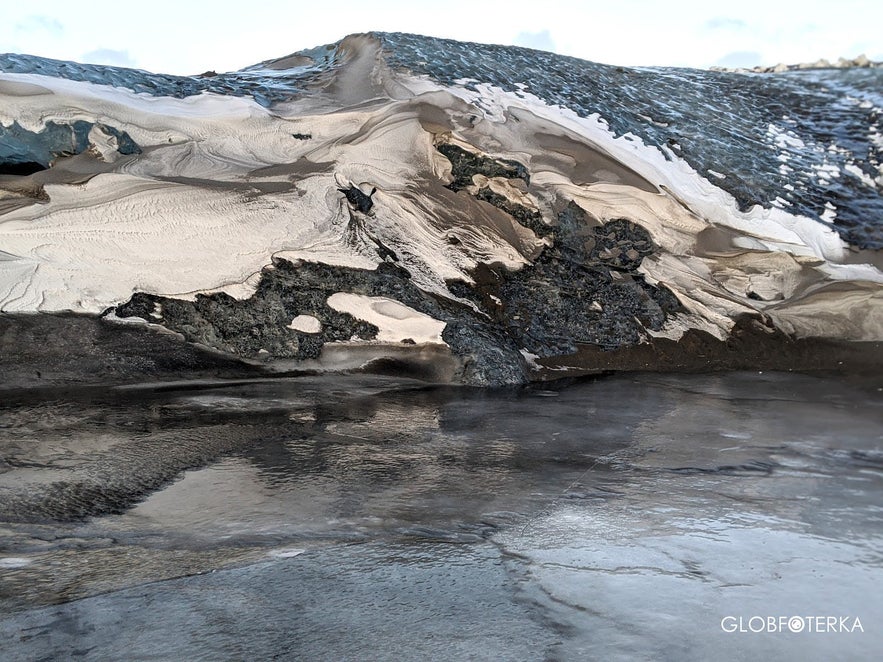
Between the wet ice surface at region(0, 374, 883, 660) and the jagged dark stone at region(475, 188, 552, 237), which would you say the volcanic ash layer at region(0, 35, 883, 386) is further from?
the wet ice surface at region(0, 374, 883, 660)

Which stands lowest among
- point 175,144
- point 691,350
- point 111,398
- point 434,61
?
point 111,398

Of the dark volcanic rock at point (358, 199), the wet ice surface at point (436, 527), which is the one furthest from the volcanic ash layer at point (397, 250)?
the wet ice surface at point (436, 527)

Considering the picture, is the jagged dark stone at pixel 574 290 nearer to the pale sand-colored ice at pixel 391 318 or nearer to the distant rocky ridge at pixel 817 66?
the pale sand-colored ice at pixel 391 318

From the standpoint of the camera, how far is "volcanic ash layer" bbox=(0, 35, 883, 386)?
219 cm

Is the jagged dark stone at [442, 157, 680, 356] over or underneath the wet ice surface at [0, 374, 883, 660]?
over

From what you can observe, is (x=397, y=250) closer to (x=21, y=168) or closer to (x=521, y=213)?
(x=521, y=213)

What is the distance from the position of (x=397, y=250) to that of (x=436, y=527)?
1246mm

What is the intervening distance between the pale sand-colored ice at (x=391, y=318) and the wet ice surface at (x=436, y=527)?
357mm

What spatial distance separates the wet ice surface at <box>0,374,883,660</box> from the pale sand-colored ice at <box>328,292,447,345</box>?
14.1 inches

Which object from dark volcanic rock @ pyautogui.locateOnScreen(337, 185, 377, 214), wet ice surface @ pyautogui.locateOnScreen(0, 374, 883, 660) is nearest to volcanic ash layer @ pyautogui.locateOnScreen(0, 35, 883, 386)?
dark volcanic rock @ pyautogui.locateOnScreen(337, 185, 377, 214)

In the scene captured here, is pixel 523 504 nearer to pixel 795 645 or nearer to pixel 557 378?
pixel 795 645

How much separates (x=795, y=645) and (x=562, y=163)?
1673 mm

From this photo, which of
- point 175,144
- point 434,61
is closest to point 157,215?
point 175,144

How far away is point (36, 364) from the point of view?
218 centimetres
